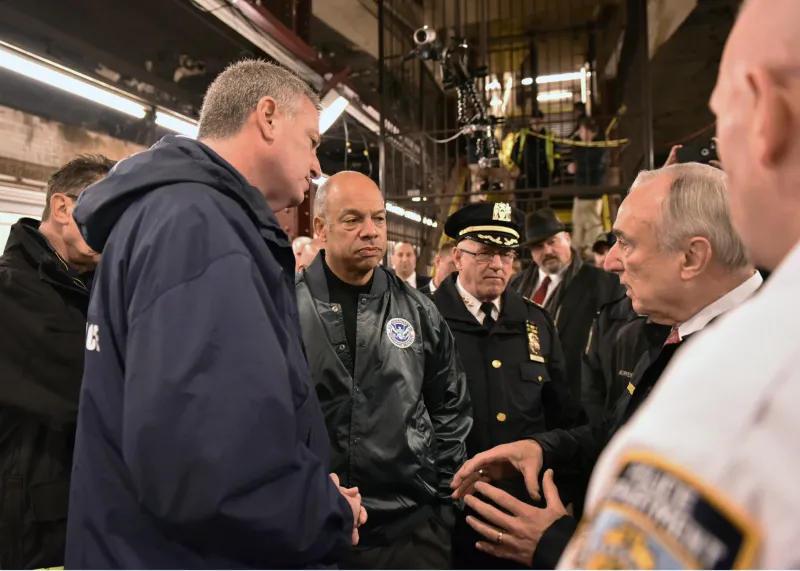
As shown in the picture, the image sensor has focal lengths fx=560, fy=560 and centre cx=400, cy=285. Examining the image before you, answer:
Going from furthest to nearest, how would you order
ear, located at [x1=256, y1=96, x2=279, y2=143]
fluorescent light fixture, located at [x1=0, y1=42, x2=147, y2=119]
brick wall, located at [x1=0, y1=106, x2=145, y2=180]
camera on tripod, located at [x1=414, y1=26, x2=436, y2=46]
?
camera on tripod, located at [x1=414, y1=26, x2=436, y2=46] < brick wall, located at [x1=0, y1=106, x2=145, y2=180] < fluorescent light fixture, located at [x1=0, y1=42, x2=147, y2=119] < ear, located at [x1=256, y1=96, x2=279, y2=143]

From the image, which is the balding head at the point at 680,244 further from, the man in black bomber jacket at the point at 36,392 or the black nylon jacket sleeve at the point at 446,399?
the man in black bomber jacket at the point at 36,392

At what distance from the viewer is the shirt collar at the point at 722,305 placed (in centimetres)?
140

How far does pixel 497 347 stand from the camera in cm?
238

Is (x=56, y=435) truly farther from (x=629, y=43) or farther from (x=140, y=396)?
(x=629, y=43)

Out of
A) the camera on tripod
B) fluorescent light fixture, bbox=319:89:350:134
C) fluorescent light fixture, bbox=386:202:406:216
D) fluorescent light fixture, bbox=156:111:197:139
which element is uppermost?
the camera on tripod

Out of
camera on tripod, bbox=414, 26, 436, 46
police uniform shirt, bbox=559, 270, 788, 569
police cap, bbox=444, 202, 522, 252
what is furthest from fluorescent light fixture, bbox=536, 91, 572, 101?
police uniform shirt, bbox=559, 270, 788, 569

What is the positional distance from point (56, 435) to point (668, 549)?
6.09 ft

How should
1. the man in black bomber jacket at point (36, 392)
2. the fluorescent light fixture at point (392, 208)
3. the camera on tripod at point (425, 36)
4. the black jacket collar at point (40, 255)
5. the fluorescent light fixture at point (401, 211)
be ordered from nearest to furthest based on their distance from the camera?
the man in black bomber jacket at point (36, 392)
the black jacket collar at point (40, 255)
the camera on tripod at point (425, 36)
the fluorescent light fixture at point (392, 208)
the fluorescent light fixture at point (401, 211)

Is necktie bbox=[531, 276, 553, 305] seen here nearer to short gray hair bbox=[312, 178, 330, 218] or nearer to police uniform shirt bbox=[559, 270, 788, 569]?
short gray hair bbox=[312, 178, 330, 218]

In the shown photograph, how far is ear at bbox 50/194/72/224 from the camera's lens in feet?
6.48

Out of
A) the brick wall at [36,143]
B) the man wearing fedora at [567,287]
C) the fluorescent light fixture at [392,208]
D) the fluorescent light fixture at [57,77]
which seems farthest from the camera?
the fluorescent light fixture at [392,208]

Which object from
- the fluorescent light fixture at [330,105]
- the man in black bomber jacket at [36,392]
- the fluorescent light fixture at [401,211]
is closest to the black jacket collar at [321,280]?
the man in black bomber jacket at [36,392]

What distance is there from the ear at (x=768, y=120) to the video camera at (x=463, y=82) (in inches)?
199

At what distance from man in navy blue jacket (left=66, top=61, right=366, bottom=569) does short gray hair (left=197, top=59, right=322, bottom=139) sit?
0.18 m
